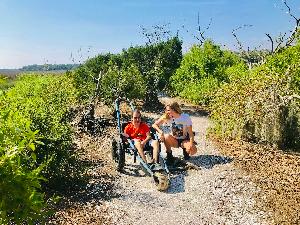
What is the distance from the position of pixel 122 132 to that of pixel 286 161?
4.13 m

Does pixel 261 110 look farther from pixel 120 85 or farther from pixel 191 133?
pixel 120 85

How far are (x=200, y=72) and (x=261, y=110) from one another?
1467cm

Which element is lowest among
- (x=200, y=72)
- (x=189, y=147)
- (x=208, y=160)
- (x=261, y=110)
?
(x=208, y=160)

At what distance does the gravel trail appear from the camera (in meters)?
8.09

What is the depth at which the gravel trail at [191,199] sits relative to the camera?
809 centimetres

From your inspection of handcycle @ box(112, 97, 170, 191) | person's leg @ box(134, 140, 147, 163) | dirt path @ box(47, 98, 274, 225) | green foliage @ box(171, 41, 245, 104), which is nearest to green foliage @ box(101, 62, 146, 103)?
green foliage @ box(171, 41, 245, 104)

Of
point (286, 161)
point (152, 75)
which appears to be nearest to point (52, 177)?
point (286, 161)

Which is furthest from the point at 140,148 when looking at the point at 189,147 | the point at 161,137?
the point at 189,147

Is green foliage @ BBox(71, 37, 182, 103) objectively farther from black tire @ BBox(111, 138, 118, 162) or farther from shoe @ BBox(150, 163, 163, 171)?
shoe @ BBox(150, 163, 163, 171)

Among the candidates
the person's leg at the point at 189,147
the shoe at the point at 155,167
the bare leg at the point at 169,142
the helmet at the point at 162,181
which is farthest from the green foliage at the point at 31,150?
the person's leg at the point at 189,147

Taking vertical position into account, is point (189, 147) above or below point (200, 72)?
below

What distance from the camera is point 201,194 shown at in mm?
9148

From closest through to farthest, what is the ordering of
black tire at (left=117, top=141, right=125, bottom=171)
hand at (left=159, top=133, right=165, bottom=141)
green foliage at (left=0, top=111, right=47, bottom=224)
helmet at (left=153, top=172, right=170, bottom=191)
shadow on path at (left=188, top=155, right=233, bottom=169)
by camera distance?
green foliage at (left=0, top=111, right=47, bottom=224) < helmet at (left=153, top=172, right=170, bottom=191) < black tire at (left=117, top=141, right=125, bottom=171) < hand at (left=159, top=133, right=165, bottom=141) < shadow on path at (left=188, top=155, right=233, bottom=169)

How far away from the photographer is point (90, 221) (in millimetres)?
7852
